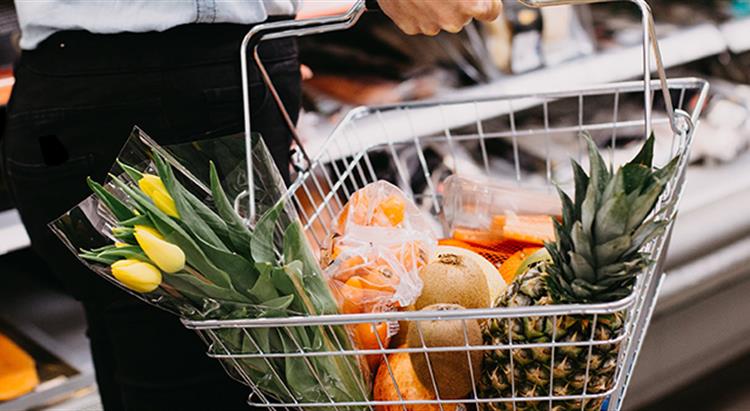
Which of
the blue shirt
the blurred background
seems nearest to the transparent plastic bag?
the blue shirt

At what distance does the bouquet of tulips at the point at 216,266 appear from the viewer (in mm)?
853

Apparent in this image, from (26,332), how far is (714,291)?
71.4 inches

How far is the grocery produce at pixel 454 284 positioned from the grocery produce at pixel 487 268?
6 centimetres

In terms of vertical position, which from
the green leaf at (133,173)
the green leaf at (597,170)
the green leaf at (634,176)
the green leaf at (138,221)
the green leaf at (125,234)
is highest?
the green leaf at (133,173)

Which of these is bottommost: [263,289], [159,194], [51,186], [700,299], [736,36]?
[700,299]

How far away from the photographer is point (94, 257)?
85 cm

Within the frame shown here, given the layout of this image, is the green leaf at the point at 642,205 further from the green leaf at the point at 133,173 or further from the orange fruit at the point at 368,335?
the green leaf at the point at 133,173

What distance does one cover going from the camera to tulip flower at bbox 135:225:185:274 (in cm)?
82

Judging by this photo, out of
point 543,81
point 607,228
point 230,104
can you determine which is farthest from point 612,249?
point 543,81

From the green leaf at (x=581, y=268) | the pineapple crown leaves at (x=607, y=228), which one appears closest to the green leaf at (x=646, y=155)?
the pineapple crown leaves at (x=607, y=228)

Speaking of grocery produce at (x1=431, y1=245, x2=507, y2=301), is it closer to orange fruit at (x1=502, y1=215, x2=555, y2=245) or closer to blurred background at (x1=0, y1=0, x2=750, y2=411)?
orange fruit at (x1=502, y1=215, x2=555, y2=245)

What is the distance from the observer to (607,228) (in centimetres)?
80

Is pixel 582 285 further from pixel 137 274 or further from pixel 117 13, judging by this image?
pixel 117 13

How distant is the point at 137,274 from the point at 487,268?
46 centimetres
